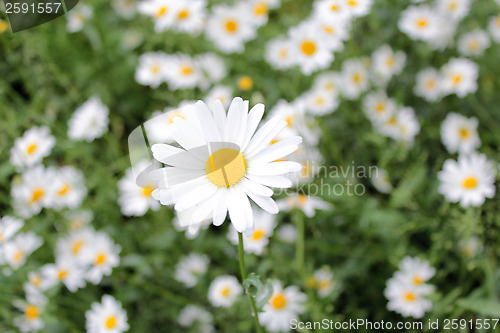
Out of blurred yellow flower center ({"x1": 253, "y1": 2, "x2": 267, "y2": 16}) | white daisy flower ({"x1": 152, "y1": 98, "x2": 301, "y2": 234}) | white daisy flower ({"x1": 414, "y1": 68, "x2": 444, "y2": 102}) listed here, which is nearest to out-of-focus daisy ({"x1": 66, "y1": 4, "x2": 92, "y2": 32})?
blurred yellow flower center ({"x1": 253, "y1": 2, "x2": 267, "y2": 16})

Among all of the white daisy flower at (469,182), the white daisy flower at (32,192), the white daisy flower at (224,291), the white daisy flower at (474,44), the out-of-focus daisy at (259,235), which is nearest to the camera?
the white daisy flower at (469,182)

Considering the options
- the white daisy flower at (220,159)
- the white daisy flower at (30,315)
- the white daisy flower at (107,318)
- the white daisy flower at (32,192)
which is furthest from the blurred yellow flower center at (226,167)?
the white daisy flower at (32,192)

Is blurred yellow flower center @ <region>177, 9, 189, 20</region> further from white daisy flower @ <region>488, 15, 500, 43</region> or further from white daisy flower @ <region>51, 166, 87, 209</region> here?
white daisy flower @ <region>488, 15, 500, 43</region>

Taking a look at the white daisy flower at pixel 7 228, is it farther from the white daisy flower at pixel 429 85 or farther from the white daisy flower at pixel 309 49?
the white daisy flower at pixel 429 85

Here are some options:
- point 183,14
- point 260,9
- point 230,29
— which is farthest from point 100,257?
point 260,9

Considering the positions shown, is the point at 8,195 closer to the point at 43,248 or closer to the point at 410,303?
the point at 43,248

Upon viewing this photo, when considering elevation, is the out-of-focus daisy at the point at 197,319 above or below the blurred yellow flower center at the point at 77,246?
below

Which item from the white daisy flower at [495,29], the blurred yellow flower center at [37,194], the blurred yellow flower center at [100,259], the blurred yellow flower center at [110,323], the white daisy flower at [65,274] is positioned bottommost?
the blurred yellow flower center at [110,323]

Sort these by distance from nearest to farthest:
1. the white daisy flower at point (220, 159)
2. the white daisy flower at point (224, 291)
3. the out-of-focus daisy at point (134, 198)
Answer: the white daisy flower at point (220, 159) → the white daisy flower at point (224, 291) → the out-of-focus daisy at point (134, 198)
